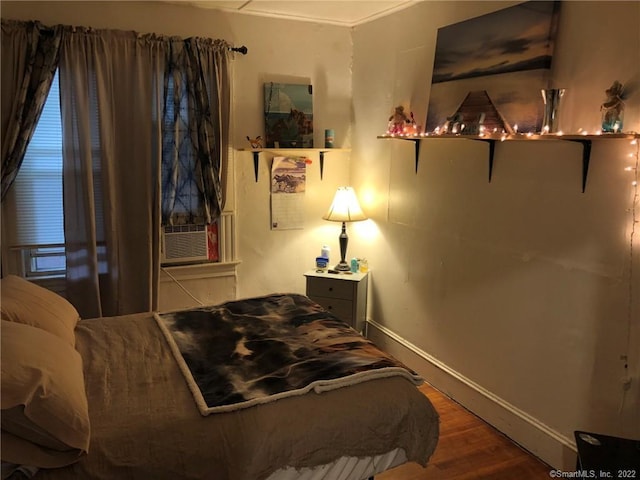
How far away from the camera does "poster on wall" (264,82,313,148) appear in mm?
3881

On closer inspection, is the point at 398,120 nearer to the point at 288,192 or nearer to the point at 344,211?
the point at 344,211

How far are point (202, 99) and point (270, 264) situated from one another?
1.30 metres

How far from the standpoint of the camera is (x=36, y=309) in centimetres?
220

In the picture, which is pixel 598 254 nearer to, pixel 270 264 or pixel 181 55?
pixel 270 264

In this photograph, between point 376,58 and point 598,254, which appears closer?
point 598,254

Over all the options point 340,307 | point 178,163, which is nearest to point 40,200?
point 178,163

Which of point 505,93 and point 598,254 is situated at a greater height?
point 505,93

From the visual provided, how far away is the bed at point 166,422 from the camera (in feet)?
5.21

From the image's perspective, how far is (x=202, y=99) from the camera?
140 inches

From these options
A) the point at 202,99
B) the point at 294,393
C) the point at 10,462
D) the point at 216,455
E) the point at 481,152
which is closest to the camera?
the point at 10,462

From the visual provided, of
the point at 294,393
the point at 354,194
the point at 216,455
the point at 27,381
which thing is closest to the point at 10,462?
the point at 27,381

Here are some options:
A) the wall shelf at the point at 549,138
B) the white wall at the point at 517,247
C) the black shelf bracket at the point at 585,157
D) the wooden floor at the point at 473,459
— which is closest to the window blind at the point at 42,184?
the white wall at the point at 517,247

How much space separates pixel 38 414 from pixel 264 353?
0.94m

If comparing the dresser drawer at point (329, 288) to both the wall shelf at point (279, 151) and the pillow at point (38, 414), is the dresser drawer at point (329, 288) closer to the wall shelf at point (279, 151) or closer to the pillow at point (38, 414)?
the wall shelf at point (279, 151)
